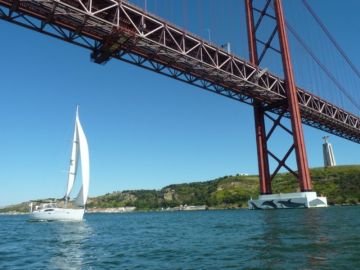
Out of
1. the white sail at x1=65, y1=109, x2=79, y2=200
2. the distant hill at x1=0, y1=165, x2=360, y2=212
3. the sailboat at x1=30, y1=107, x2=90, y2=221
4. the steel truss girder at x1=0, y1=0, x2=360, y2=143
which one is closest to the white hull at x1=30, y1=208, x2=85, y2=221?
the sailboat at x1=30, y1=107, x2=90, y2=221

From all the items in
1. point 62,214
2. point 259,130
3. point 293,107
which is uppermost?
point 293,107

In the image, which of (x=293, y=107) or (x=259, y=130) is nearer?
(x=293, y=107)

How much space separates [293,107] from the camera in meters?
51.0

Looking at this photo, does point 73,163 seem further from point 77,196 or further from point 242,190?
point 242,190

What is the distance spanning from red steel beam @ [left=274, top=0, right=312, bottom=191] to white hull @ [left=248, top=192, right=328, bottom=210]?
1.55 meters

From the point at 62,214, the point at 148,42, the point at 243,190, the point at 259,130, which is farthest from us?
the point at 243,190

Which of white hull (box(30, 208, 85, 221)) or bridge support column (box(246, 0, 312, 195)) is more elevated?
bridge support column (box(246, 0, 312, 195))

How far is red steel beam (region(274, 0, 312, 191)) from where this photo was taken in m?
49.4

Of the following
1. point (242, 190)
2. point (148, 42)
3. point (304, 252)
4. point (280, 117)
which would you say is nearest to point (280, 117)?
point (280, 117)

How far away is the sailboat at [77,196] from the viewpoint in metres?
51.1

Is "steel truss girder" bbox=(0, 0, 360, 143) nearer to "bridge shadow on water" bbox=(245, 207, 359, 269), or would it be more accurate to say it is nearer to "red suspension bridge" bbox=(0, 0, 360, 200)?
"red suspension bridge" bbox=(0, 0, 360, 200)

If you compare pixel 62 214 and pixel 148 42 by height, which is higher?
pixel 148 42

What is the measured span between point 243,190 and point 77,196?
83564 mm

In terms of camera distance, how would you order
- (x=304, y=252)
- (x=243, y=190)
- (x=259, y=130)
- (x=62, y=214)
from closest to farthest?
1. (x=304, y=252)
2. (x=62, y=214)
3. (x=259, y=130)
4. (x=243, y=190)
